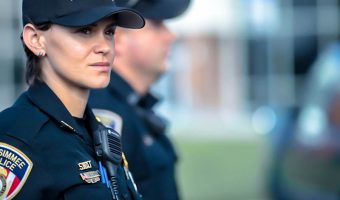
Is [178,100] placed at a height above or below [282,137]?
below

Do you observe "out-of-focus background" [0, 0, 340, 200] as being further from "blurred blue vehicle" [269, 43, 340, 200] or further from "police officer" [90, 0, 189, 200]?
"police officer" [90, 0, 189, 200]

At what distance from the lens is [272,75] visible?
1989 centimetres

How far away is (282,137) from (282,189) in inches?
19.6

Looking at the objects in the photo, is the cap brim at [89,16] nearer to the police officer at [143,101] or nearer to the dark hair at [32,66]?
the dark hair at [32,66]

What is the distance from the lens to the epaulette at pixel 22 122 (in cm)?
278

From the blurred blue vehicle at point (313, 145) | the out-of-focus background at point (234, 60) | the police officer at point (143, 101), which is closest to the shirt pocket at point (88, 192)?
the police officer at point (143, 101)

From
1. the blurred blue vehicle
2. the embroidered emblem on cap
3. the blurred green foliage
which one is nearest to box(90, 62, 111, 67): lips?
the embroidered emblem on cap

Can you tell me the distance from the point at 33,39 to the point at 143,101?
5.32 feet

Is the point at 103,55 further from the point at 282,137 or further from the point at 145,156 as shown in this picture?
the point at 282,137

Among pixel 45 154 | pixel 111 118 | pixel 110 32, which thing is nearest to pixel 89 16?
pixel 110 32

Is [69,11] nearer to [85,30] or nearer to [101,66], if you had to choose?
[85,30]

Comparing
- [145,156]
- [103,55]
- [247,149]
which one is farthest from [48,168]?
[247,149]

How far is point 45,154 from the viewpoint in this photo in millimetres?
2783

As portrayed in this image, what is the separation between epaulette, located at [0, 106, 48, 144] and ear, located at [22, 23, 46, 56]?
0.58 feet
